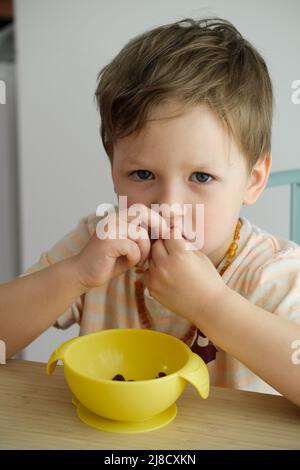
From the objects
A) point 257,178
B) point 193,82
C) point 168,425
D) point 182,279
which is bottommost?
point 168,425

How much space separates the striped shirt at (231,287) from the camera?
2.99ft

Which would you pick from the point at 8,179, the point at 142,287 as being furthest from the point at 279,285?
the point at 8,179

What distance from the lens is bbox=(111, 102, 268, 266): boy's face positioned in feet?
2.72

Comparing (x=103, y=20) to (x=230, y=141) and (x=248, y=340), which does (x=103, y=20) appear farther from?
(x=248, y=340)

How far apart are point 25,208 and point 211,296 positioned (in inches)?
46.9

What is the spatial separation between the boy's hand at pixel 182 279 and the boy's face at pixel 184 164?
7 cm

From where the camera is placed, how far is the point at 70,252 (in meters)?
1.07

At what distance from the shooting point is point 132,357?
→ 750mm

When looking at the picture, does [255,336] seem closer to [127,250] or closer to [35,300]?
[127,250]

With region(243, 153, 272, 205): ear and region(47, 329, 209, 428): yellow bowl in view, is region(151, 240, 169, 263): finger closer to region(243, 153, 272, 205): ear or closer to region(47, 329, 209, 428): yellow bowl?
region(47, 329, 209, 428): yellow bowl

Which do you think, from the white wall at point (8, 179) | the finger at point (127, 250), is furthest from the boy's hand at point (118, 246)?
the white wall at point (8, 179)

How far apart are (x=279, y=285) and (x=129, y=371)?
0.96ft

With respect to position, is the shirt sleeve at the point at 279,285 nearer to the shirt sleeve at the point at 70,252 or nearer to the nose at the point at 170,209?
the nose at the point at 170,209
